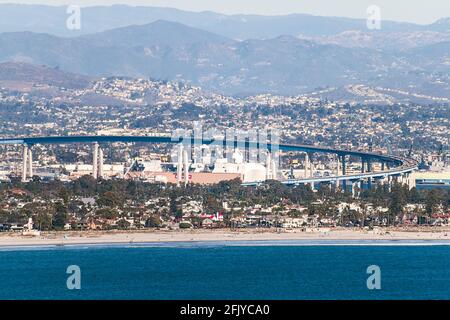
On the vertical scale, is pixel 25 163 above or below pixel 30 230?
above

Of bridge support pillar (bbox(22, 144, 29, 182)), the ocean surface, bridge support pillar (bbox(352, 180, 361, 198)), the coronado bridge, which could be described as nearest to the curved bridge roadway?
the coronado bridge

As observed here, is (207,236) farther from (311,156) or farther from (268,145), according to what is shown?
(311,156)

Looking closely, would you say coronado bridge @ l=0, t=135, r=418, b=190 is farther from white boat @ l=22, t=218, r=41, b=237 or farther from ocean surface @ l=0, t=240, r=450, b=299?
ocean surface @ l=0, t=240, r=450, b=299

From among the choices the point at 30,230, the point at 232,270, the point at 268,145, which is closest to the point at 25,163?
the point at 268,145

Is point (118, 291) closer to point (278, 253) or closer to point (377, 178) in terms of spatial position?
point (278, 253)
